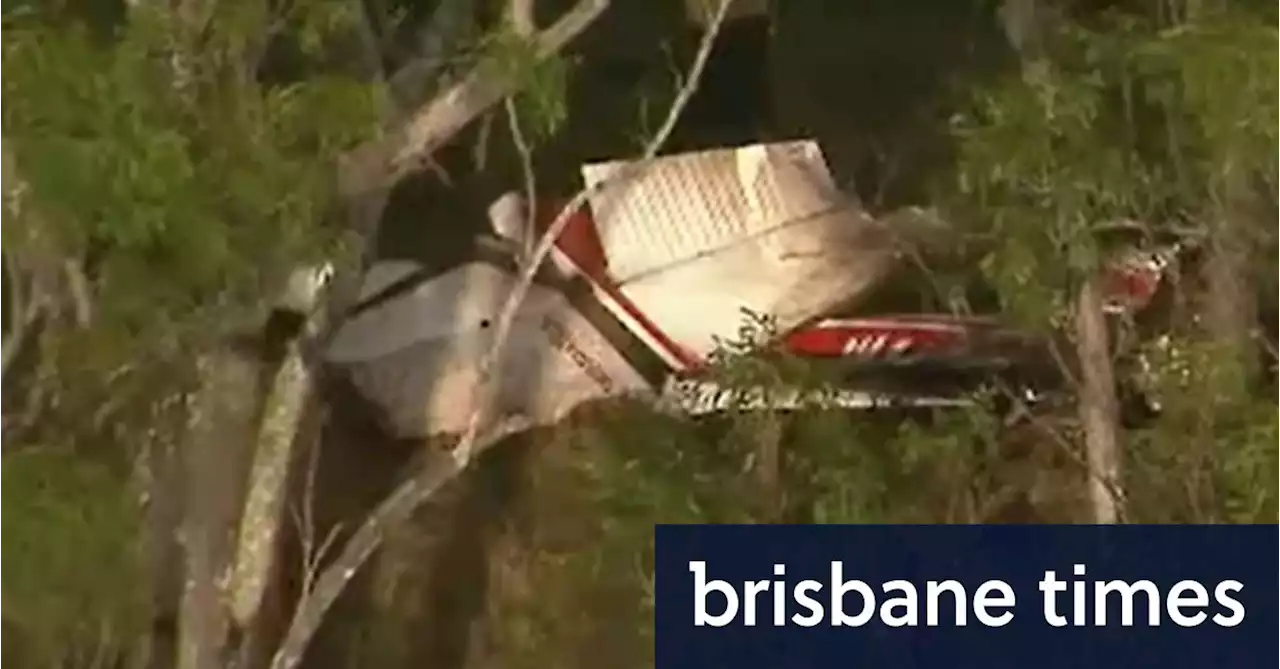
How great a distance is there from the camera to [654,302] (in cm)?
162

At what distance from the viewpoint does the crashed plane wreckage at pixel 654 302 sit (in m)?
1.54

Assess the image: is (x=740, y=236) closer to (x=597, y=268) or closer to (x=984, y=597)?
(x=597, y=268)

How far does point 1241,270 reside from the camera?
4.73 feet

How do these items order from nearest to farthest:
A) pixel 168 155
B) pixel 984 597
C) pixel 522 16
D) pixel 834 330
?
pixel 168 155 → pixel 522 16 → pixel 984 597 → pixel 834 330

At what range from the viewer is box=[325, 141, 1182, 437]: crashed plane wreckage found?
154 cm

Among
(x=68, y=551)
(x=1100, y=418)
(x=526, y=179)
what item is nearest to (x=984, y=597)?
(x=1100, y=418)

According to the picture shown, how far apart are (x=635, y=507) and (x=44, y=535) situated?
0.40 m

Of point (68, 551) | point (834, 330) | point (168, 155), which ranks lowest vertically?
point (68, 551)

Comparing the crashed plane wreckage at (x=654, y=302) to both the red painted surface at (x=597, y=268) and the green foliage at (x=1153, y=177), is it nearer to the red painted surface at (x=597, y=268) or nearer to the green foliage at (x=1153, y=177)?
the red painted surface at (x=597, y=268)

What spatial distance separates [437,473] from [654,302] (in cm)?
26

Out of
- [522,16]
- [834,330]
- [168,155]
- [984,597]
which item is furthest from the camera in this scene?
[834,330]

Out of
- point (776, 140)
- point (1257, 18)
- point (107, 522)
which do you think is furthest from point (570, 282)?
point (1257, 18)

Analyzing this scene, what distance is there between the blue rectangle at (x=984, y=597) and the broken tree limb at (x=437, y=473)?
0.53ft

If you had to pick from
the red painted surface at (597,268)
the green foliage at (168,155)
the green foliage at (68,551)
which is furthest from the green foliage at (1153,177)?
the green foliage at (68,551)
